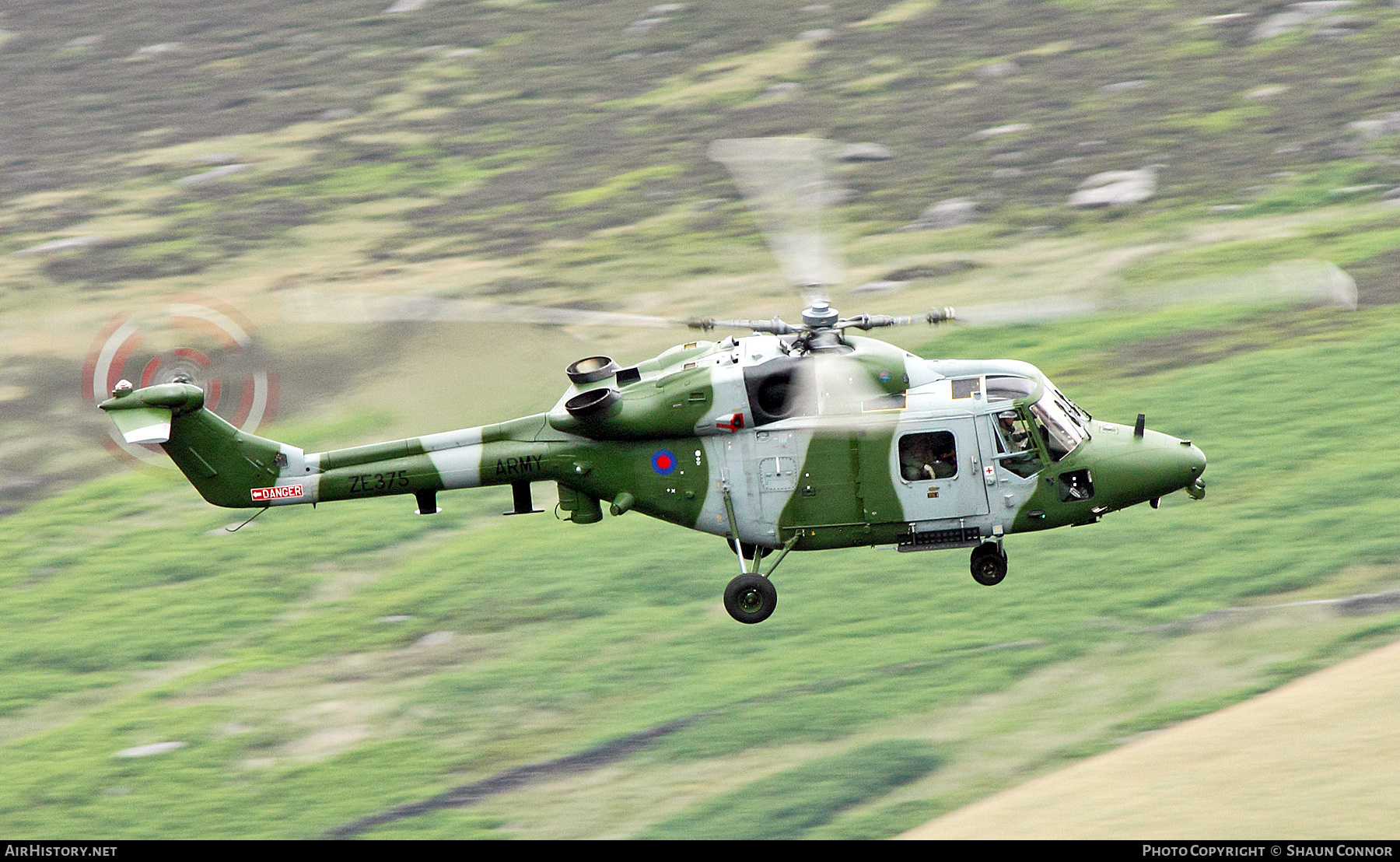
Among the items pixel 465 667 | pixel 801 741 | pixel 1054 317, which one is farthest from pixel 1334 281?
pixel 465 667

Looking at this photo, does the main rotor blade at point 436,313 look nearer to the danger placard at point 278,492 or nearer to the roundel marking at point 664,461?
the roundel marking at point 664,461

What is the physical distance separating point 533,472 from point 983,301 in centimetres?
1973

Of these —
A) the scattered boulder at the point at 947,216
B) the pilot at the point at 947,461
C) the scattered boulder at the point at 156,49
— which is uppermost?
the scattered boulder at the point at 156,49

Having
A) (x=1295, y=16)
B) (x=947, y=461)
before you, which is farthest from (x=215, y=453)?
(x=1295, y=16)

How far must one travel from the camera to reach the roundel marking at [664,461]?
72.3 feet

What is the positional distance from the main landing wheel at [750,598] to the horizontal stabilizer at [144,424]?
8086 millimetres

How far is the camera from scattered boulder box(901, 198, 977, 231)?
151 feet

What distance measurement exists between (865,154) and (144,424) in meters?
33.3

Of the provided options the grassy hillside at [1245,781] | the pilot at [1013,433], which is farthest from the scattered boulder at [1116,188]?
the pilot at [1013,433]

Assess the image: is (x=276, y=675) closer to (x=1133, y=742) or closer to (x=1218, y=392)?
(x=1133, y=742)

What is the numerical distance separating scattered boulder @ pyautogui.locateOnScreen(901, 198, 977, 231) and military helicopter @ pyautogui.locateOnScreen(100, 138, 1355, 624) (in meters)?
24.1

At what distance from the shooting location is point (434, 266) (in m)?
47.5

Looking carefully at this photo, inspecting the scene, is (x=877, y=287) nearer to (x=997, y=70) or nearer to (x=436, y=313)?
(x=997, y=70)

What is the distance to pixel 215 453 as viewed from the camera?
22.7m
